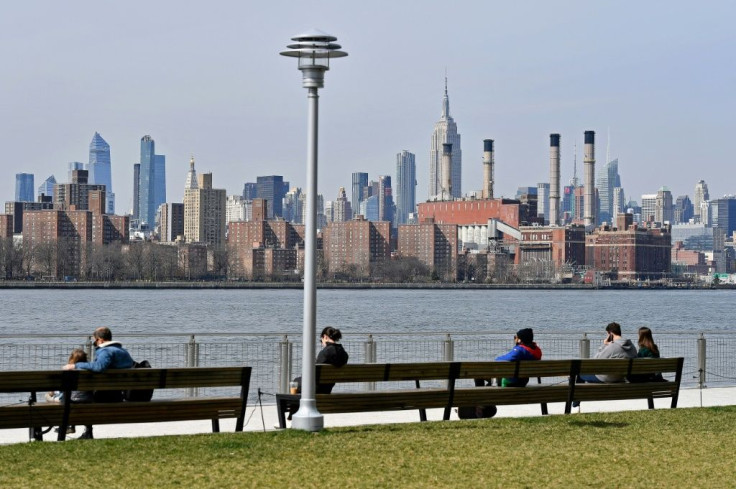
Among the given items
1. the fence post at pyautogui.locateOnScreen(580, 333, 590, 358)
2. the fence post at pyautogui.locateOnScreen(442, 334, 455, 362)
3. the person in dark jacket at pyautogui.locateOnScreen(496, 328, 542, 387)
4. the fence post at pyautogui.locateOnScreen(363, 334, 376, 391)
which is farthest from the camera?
the fence post at pyautogui.locateOnScreen(580, 333, 590, 358)

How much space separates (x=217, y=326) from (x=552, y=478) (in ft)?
207

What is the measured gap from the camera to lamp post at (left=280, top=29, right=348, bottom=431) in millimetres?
12305

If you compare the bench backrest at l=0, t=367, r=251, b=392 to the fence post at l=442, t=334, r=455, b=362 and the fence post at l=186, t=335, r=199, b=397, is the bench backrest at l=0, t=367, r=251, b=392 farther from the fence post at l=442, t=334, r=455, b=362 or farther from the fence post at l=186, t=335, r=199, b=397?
the fence post at l=442, t=334, r=455, b=362

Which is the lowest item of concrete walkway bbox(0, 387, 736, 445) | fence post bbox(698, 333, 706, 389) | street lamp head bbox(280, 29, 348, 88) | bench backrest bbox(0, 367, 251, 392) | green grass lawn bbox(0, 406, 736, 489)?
concrete walkway bbox(0, 387, 736, 445)

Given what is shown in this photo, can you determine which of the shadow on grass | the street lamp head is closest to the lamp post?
the street lamp head

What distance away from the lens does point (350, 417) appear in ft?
47.9

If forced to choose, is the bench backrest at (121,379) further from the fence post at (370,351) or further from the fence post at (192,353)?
the fence post at (370,351)

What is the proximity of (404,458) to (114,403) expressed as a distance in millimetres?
2757

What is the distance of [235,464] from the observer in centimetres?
1027

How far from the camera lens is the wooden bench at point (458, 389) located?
1287 cm

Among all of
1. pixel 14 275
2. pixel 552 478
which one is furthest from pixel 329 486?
pixel 14 275

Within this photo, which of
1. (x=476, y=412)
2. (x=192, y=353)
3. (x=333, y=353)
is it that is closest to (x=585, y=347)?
(x=476, y=412)

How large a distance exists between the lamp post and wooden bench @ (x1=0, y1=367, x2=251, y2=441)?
0.59 m

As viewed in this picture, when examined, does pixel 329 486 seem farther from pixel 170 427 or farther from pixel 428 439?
pixel 170 427
